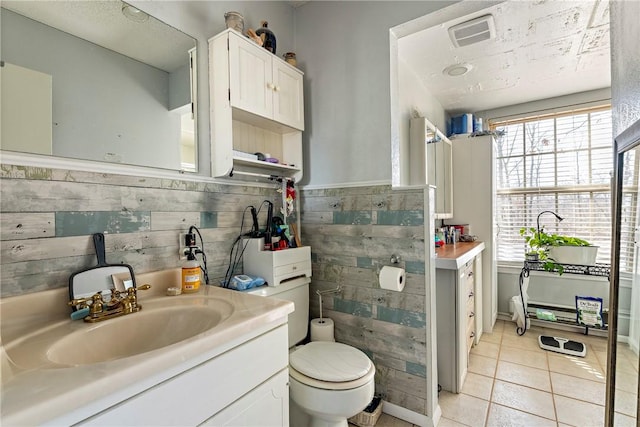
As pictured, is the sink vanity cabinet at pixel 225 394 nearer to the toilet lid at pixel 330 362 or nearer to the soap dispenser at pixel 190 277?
the toilet lid at pixel 330 362

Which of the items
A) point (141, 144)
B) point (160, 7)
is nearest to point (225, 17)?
point (160, 7)

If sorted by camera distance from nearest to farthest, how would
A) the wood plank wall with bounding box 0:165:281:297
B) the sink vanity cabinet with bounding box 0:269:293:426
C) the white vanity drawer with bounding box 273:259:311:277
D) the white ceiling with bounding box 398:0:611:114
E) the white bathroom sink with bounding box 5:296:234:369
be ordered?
the sink vanity cabinet with bounding box 0:269:293:426 < the white bathroom sink with bounding box 5:296:234:369 < the wood plank wall with bounding box 0:165:281:297 < the white vanity drawer with bounding box 273:259:311:277 < the white ceiling with bounding box 398:0:611:114

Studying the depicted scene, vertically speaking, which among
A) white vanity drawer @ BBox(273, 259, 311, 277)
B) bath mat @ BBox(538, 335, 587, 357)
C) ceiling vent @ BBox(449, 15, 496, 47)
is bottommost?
bath mat @ BBox(538, 335, 587, 357)

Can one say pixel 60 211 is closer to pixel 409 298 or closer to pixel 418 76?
pixel 409 298

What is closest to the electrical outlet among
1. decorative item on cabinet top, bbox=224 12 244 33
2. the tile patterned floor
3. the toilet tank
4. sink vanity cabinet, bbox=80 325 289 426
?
the toilet tank

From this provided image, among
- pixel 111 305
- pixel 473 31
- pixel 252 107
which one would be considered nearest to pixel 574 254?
pixel 473 31

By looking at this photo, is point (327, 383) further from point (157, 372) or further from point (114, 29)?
point (114, 29)

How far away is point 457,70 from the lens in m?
2.49

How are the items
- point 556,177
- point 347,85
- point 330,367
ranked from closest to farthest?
point 330,367 → point 347,85 → point 556,177

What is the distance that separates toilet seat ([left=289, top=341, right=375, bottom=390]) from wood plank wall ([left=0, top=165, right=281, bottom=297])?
1.95 ft

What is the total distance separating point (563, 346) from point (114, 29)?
3725 mm

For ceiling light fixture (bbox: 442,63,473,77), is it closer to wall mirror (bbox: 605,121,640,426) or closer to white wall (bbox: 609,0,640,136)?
white wall (bbox: 609,0,640,136)

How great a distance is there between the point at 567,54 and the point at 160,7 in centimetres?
284

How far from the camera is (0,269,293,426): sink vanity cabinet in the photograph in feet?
1.78
